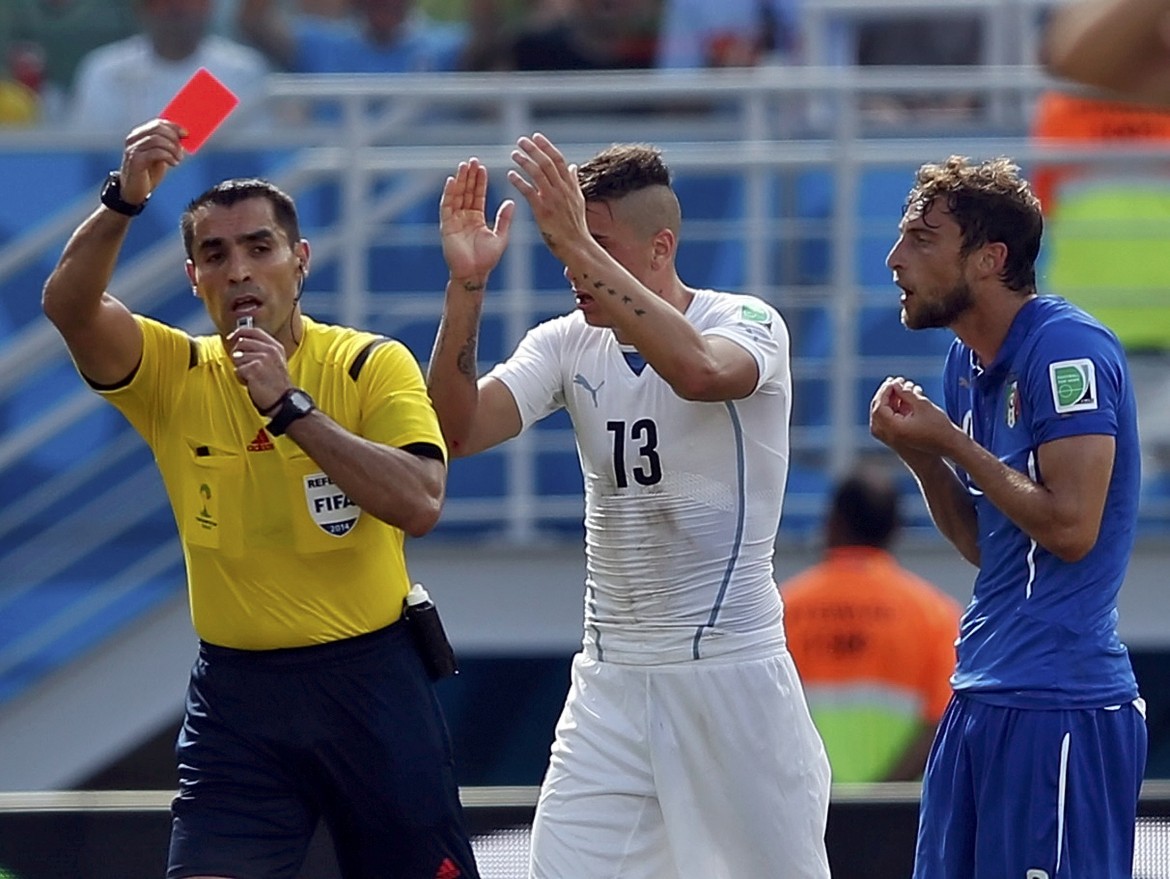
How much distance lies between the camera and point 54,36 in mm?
9578

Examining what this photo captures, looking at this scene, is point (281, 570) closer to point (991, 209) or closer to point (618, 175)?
point (618, 175)

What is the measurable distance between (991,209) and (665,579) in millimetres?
1008

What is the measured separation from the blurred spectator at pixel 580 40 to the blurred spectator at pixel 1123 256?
2.11m

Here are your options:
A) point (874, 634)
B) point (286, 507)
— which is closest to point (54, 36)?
point (874, 634)

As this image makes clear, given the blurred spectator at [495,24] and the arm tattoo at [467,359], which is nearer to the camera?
the arm tattoo at [467,359]

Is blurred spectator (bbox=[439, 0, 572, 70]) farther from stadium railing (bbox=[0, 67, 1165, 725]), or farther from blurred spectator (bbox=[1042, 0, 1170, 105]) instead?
blurred spectator (bbox=[1042, 0, 1170, 105])

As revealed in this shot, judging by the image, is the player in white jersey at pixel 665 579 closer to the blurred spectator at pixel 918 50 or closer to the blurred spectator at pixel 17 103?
the blurred spectator at pixel 918 50

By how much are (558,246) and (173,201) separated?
4544 mm

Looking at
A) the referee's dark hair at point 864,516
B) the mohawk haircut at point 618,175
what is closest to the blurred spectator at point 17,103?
the referee's dark hair at point 864,516

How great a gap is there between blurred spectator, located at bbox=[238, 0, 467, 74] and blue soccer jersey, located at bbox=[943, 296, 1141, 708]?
5817 millimetres

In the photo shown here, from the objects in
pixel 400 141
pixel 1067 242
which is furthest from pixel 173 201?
pixel 1067 242

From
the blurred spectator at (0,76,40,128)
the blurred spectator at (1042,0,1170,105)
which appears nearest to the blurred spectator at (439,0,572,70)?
the blurred spectator at (0,76,40,128)

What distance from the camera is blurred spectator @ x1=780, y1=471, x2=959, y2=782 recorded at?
6.23 metres

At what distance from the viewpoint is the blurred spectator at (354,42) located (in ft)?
31.2
